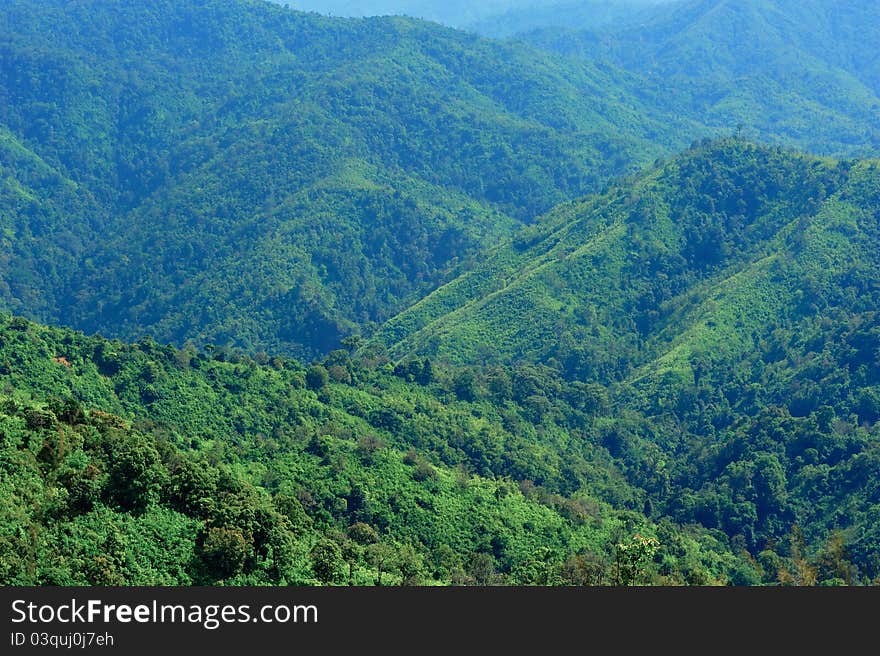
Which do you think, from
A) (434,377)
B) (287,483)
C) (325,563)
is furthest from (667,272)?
(325,563)

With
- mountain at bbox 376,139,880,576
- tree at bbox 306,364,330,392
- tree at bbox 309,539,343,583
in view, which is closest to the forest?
tree at bbox 309,539,343,583

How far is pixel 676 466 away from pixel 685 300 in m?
33.9

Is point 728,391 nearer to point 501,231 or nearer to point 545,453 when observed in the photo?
point 545,453

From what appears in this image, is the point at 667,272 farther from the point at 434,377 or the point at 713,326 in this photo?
the point at 434,377

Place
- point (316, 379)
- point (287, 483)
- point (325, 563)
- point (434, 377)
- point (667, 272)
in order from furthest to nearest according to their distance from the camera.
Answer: point (667, 272)
point (434, 377)
point (316, 379)
point (287, 483)
point (325, 563)

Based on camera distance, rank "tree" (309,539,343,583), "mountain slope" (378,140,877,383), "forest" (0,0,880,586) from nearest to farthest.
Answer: "tree" (309,539,343,583)
"forest" (0,0,880,586)
"mountain slope" (378,140,877,383)

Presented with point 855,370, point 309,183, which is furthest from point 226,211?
point 855,370

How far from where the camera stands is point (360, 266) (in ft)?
563

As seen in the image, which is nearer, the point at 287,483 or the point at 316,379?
the point at 287,483

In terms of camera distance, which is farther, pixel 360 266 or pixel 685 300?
pixel 360 266

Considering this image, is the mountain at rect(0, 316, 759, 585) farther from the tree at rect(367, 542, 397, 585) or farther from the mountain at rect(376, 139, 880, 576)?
the mountain at rect(376, 139, 880, 576)

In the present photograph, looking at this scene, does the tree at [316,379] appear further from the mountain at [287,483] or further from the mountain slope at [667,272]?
the mountain slope at [667,272]

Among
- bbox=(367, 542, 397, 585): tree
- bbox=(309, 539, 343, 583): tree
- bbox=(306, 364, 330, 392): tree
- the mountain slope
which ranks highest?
the mountain slope

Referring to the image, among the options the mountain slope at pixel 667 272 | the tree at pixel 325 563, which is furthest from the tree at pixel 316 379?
the tree at pixel 325 563
